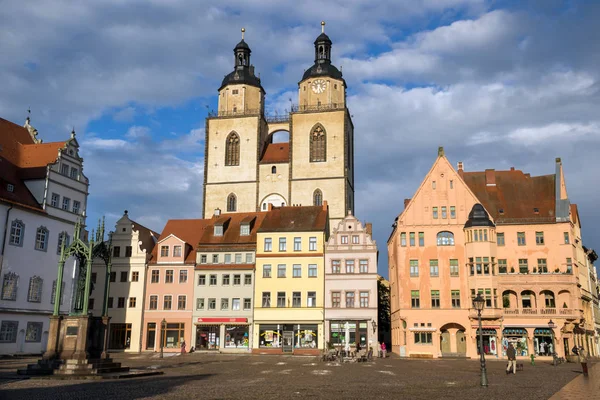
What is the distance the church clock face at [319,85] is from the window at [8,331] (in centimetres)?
4966

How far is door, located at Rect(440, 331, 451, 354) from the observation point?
52750mm

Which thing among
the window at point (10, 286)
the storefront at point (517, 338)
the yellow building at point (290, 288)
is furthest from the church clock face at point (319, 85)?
the window at point (10, 286)

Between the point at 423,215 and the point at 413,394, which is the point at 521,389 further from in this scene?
the point at 423,215

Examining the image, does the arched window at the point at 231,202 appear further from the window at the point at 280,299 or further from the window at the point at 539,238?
the window at the point at 539,238

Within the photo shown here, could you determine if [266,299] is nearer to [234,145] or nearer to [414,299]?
[414,299]

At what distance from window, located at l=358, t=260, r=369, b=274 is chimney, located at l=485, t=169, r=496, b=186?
14.9 meters

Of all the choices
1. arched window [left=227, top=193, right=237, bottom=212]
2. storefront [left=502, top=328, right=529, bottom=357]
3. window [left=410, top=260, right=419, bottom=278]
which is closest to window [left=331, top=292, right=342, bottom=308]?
window [left=410, top=260, right=419, bottom=278]

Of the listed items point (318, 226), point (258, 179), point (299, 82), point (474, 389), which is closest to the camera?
point (474, 389)

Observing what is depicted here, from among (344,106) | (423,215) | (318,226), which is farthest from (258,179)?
(423,215)

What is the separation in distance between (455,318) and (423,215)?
9777 mm

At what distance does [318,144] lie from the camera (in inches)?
3103

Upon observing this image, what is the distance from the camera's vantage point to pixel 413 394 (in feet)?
64.8

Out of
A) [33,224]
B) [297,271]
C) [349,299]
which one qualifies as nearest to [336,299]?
[349,299]

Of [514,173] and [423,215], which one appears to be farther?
[514,173]
